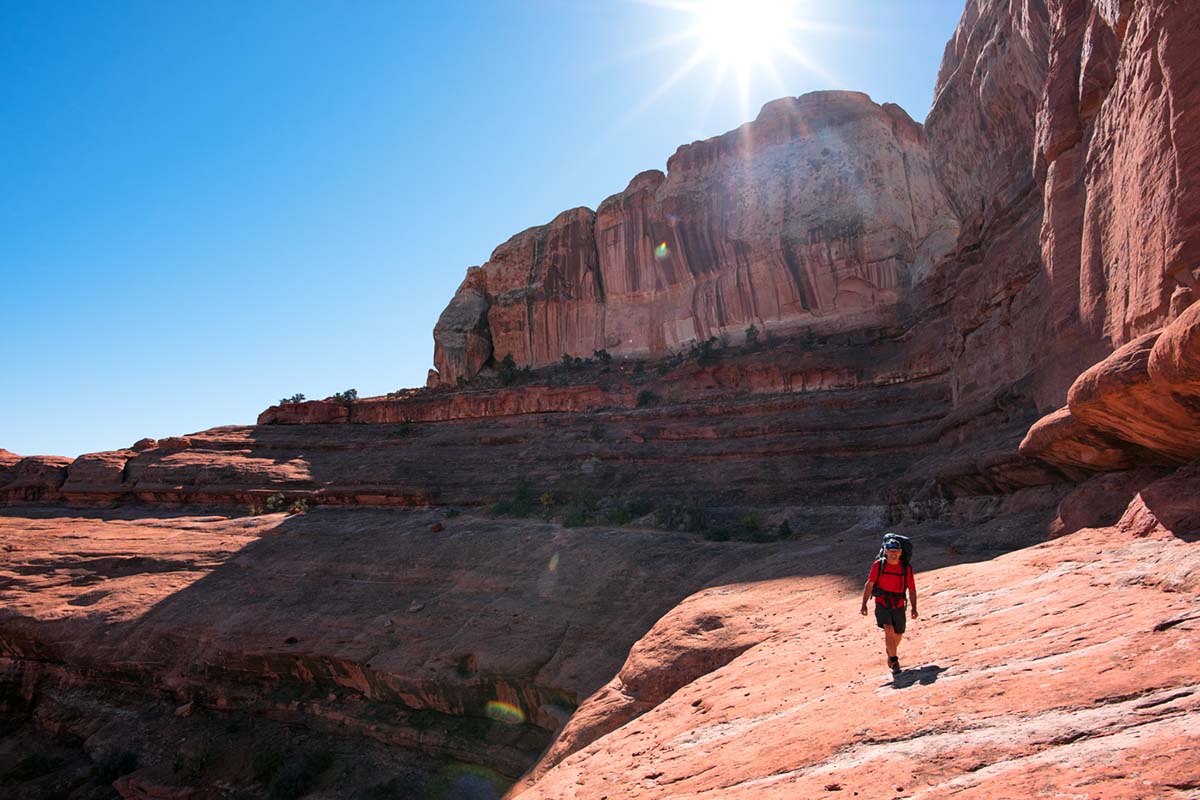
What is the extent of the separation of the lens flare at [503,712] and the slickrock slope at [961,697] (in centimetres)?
407

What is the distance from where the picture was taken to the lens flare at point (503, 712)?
12680 mm

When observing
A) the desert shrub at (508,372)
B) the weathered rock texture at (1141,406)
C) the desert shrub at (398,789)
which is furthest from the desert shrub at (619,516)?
the desert shrub at (508,372)

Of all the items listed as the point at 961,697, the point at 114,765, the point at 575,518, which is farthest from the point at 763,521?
the point at 114,765

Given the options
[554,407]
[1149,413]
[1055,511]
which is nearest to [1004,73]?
[1055,511]

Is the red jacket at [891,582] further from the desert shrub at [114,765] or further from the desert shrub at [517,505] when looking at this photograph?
the desert shrub at [517,505]

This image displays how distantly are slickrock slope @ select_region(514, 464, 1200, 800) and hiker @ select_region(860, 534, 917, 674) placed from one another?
0.22 metres

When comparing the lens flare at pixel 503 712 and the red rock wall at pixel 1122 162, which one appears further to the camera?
the lens flare at pixel 503 712

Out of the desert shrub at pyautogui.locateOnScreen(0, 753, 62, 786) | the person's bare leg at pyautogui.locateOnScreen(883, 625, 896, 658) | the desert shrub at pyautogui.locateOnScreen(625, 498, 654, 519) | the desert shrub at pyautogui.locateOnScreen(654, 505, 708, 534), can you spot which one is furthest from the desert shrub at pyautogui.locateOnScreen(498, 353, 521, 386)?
the person's bare leg at pyautogui.locateOnScreen(883, 625, 896, 658)

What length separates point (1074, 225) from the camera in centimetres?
1067

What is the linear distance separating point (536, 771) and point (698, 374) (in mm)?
23382

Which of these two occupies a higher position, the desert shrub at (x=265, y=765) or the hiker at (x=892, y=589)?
the hiker at (x=892, y=589)

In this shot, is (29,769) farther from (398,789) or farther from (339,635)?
(398,789)

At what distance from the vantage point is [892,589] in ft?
19.0

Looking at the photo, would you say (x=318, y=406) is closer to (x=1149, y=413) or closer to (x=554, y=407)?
(x=554, y=407)
